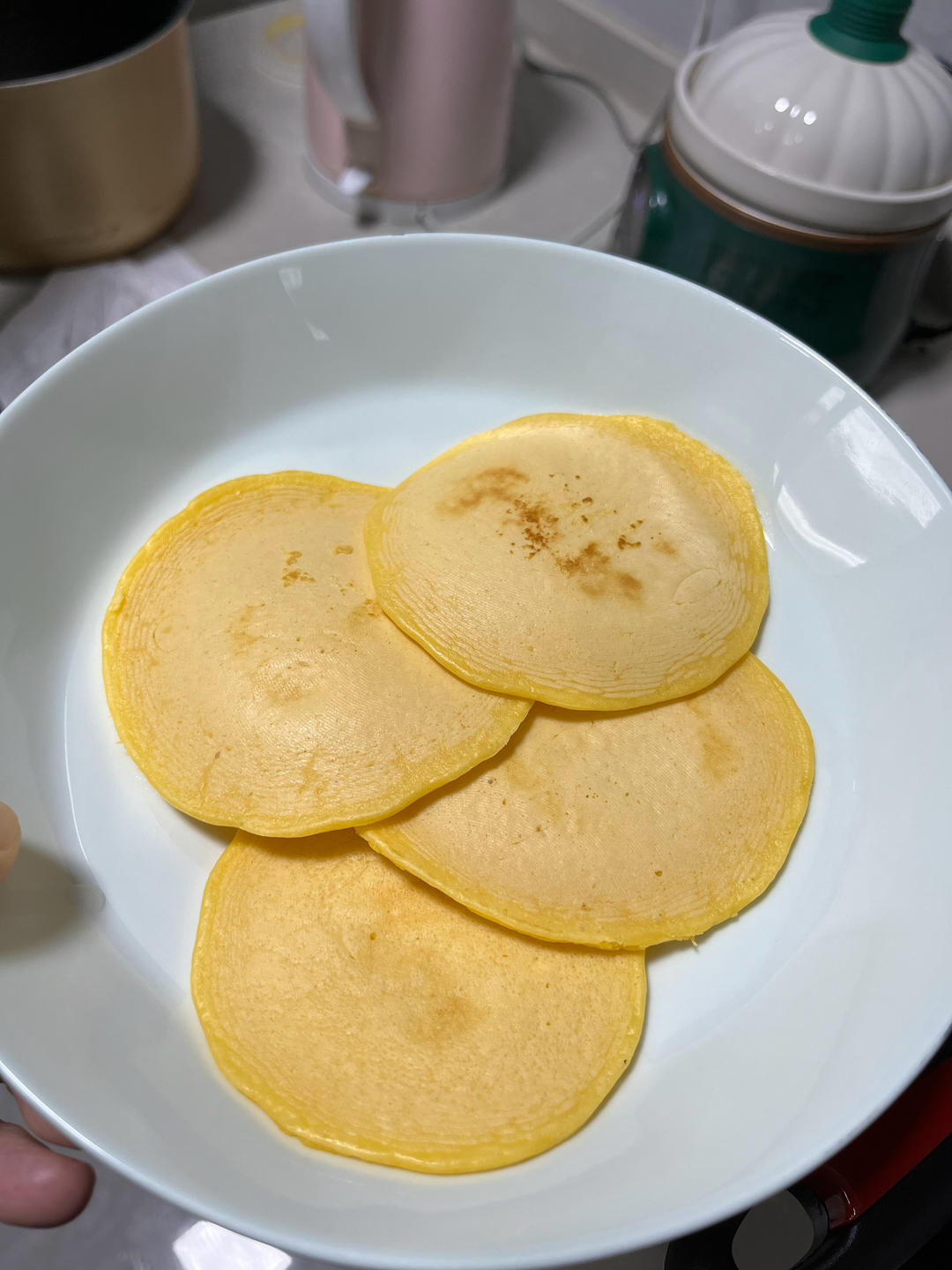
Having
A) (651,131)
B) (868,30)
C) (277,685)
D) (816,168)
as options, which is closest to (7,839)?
(277,685)

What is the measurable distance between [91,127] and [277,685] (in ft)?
2.19

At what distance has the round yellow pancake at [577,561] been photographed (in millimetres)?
723

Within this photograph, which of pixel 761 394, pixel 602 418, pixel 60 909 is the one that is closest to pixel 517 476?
pixel 602 418

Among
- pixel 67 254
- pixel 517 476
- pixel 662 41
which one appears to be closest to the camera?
pixel 517 476

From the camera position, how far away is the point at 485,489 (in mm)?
815

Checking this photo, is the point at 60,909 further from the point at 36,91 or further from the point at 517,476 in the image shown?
the point at 36,91

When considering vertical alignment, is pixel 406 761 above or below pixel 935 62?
below

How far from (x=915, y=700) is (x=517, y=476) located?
1.27 feet

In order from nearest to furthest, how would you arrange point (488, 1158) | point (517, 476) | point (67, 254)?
1. point (488, 1158)
2. point (517, 476)
3. point (67, 254)

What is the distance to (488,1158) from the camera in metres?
0.57

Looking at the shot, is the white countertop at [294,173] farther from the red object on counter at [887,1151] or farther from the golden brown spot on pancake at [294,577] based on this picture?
the red object on counter at [887,1151]

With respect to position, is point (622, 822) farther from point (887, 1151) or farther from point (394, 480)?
point (394, 480)

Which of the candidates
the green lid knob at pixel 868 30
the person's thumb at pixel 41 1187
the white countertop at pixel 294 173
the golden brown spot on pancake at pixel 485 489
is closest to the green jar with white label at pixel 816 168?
the green lid knob at pixel 868 30

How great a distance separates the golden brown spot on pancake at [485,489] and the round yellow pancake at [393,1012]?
0.99 feet
